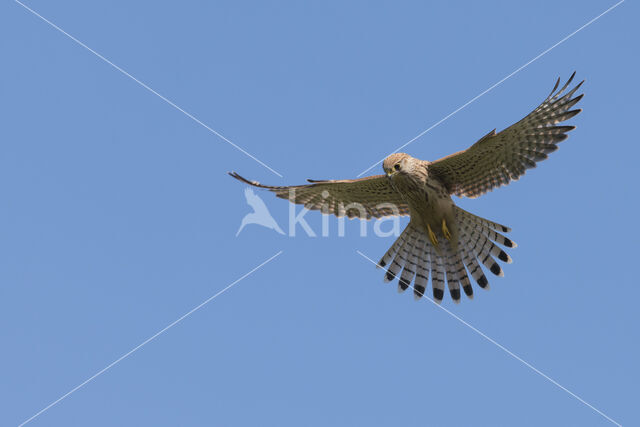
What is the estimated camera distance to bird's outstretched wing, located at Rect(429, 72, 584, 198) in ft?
37.2

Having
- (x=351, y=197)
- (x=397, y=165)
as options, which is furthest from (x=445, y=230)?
(x=351, y=197)

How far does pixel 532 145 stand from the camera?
11.6 m

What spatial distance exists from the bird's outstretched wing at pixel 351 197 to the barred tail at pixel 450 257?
511mm

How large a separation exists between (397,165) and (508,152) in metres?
1.46

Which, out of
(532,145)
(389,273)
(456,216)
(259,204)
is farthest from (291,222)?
(532,145)

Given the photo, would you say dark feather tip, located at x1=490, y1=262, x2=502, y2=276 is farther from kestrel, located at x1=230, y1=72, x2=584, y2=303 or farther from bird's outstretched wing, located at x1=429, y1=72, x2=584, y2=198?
bird's outstretched wing, located at x1=429, y1=72, x2=584, y2=198

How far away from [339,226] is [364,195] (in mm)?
645

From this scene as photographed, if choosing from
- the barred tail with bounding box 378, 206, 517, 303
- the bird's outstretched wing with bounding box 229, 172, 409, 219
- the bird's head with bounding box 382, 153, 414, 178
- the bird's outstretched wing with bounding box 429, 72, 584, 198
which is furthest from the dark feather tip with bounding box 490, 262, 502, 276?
the bird's head with bounding box 382, 153, 414, 178

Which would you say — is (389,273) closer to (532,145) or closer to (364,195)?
(364,195)

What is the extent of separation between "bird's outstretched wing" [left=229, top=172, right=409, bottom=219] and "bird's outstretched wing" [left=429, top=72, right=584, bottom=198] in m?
0.88

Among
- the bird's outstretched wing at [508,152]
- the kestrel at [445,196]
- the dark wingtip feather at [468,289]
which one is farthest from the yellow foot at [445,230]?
the dark wingtip feather at [468,289]

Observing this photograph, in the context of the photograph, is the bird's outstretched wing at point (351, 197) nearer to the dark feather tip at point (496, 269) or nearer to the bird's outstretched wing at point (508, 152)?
the bird's outstretched wing at point (508, 152)

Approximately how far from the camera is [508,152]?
38.6ft

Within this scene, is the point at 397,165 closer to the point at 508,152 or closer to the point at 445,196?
the point at 445,196
